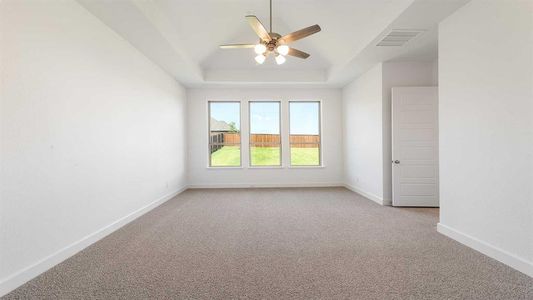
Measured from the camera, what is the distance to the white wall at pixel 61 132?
1930mm

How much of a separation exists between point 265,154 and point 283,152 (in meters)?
0.51

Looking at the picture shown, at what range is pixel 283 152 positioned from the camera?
6.55 metres

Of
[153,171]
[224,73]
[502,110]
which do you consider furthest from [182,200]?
[502,110]

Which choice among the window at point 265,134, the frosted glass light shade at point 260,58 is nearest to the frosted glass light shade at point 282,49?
the frosted glass light shade at point 260,58

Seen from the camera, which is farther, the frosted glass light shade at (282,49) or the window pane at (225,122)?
the window pane at (225,122)

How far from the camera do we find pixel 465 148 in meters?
2.69

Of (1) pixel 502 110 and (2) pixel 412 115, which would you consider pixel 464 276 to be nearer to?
(1) pixel 502 110

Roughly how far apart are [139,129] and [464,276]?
4420 mm

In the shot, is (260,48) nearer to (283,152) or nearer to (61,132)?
(61,132)

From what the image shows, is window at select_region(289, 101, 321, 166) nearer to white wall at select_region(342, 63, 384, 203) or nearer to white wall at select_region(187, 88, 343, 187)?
white wall at select_region(187, 88, 343, 187)

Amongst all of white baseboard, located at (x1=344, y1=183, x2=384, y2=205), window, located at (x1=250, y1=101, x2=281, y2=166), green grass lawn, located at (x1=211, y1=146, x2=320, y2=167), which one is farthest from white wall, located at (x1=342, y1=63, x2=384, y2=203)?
window, located at (x1=250, y1=101, x2=281, y2=166)

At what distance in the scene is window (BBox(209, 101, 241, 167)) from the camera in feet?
21.6

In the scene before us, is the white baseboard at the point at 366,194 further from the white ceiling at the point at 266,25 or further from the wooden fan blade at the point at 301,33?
A: the wooden fan blade at the point at 301,33

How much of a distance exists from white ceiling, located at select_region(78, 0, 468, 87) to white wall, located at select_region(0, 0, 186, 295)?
48 cm
